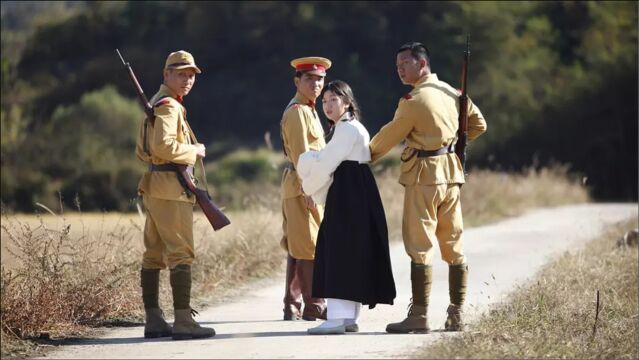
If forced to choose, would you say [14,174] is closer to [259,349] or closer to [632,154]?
[632,154]

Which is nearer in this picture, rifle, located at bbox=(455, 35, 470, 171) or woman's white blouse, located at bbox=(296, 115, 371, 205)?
woman's white blouse, located at bbox=(296, 115, 371, 205)

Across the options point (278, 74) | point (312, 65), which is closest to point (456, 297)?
point (312, 65)

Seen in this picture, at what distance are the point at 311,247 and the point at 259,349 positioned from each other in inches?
79.6

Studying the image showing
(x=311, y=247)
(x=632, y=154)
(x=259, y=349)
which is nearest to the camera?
(x=259, y=349)

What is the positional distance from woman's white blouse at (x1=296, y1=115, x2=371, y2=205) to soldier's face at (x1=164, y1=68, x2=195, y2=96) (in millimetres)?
1052

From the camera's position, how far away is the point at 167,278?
45.5 ft

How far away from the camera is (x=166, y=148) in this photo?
33.6ft

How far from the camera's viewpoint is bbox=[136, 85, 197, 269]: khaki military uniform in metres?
10.3

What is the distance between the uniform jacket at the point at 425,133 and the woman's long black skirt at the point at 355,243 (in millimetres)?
309

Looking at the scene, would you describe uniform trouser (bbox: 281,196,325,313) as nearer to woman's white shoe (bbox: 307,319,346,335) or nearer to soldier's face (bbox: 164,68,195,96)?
woman's white shoe (bbox: 307,319,346,335)

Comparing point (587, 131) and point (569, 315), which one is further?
point (587, 131)

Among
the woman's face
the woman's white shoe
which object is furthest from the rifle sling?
the woman's white shoe

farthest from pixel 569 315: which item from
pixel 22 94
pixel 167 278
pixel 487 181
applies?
pixel 22 94

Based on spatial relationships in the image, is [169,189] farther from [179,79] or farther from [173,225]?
[179,79]
